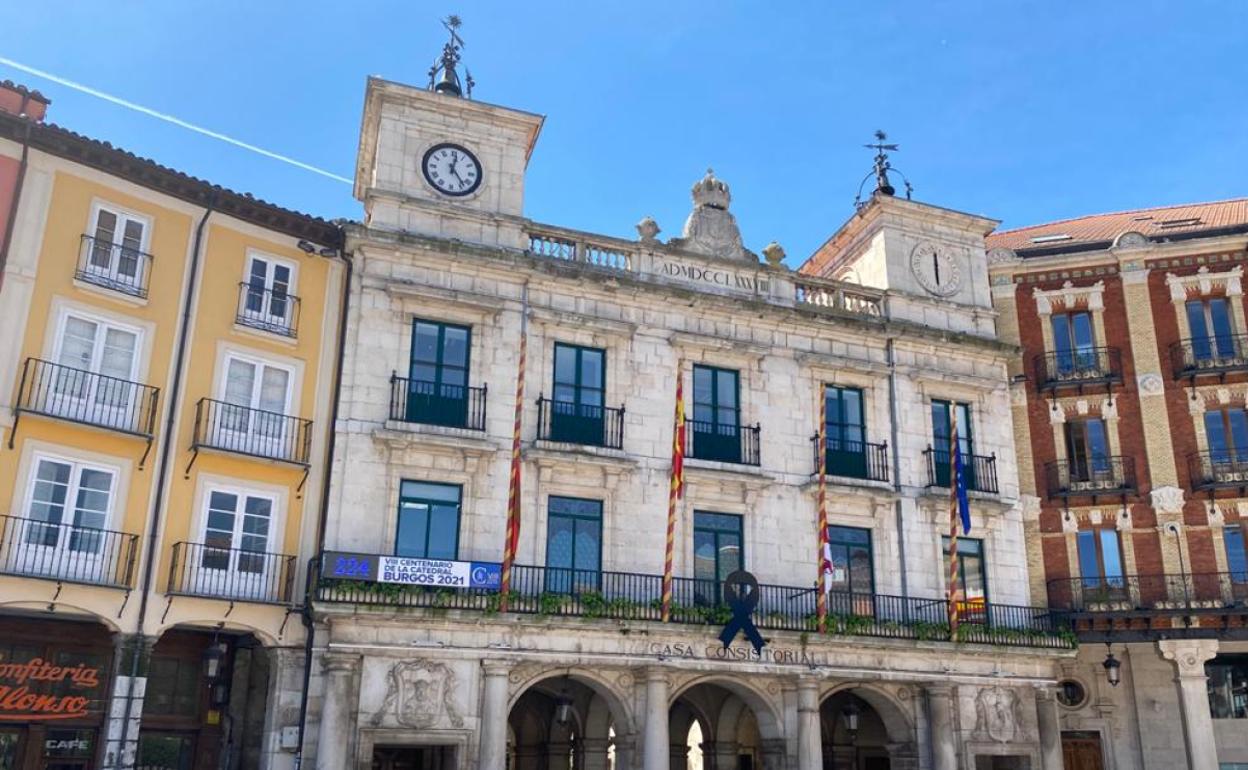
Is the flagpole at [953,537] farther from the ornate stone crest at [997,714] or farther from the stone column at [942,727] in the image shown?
the ornate stone crest at [997,714]

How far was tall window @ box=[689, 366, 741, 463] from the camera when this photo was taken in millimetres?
25062

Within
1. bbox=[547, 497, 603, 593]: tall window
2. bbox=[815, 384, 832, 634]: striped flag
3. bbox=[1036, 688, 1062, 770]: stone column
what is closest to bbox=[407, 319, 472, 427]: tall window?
bbox=[547, 497, 603, 593]: tall window

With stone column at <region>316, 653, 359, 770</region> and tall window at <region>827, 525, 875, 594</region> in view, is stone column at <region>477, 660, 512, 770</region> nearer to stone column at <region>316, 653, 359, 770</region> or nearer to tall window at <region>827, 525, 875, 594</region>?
stone column at <region>316, 653, 359, 770</region>

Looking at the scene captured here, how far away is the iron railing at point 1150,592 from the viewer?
26.8 m

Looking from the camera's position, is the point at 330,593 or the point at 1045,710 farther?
the point at 1045,710

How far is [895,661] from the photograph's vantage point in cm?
2414

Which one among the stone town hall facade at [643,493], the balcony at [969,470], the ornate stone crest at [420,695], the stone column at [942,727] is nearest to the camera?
the ornate stone crest at [420,695]

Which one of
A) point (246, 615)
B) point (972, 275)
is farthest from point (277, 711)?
point (972, 275)

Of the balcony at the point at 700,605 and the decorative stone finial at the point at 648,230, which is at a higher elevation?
the decorative stone finial at the point at 648,230

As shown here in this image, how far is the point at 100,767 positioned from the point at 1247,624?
24678 mm

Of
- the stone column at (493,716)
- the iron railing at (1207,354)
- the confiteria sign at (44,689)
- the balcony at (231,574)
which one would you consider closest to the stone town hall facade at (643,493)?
the stone column at (493,716)

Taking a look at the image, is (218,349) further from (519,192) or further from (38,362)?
(519,192)

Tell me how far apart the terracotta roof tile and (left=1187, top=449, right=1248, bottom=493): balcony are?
6011mm

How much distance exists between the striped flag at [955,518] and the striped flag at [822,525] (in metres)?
2.72
